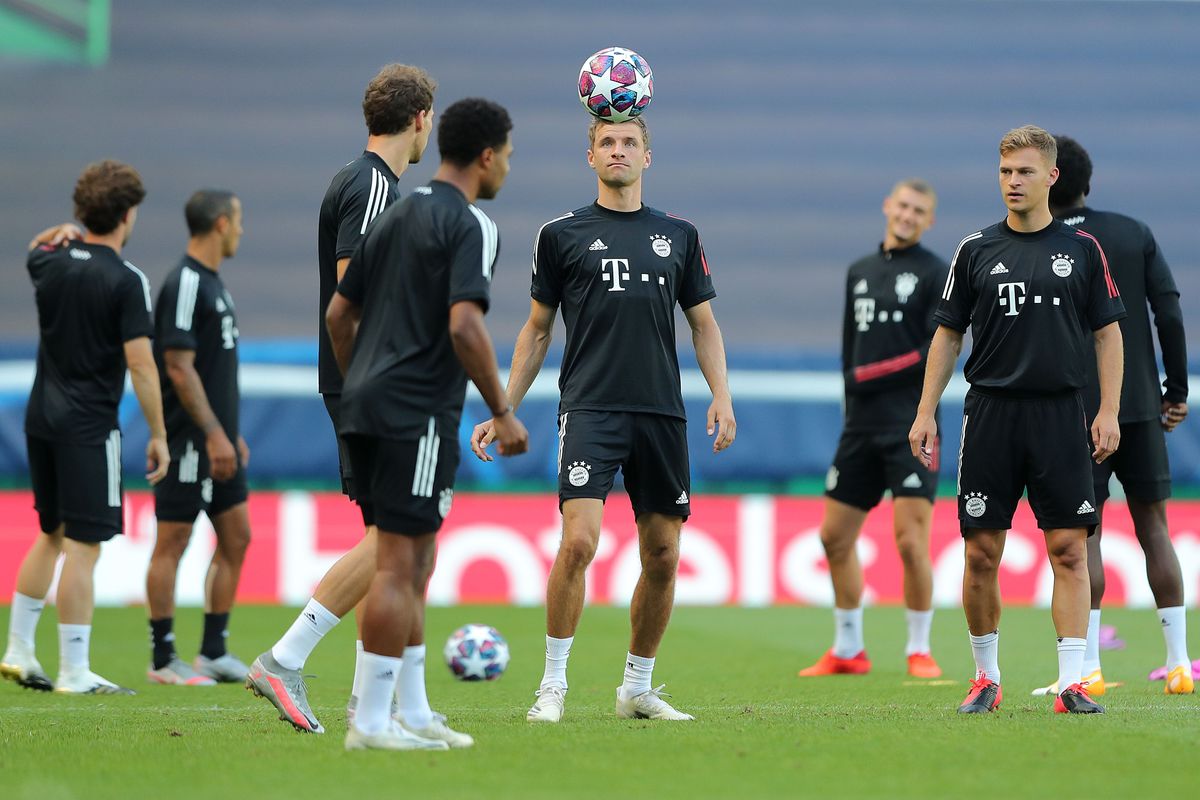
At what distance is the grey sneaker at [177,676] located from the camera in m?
7.54

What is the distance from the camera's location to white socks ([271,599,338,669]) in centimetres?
520

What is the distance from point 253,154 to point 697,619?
22.2ft

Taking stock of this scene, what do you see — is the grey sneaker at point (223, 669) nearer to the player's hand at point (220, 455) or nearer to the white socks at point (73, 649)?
the white socks at point (73, 649)

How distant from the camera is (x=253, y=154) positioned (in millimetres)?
14938

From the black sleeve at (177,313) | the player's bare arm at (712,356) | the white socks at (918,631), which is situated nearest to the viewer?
the player's bare arm at (712,356)

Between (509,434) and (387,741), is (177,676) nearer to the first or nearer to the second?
(387,741)

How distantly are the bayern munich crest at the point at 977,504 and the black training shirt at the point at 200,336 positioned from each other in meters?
3.91

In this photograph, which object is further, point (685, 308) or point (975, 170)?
point (975, 170)

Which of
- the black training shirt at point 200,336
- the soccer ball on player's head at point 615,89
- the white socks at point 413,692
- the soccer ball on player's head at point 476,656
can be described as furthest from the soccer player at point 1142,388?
the black training shirt at point 200,336

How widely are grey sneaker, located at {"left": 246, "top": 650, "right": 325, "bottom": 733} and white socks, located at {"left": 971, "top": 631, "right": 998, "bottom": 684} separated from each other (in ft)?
7.99

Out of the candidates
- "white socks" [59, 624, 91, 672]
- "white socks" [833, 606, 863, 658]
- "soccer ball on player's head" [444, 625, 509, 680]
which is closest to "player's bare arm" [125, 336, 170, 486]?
"white socks" [59, 624, 91, 672]

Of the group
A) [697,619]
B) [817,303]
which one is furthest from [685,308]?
[817,303]

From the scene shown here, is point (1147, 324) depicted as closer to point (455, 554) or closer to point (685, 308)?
point (685, 308)

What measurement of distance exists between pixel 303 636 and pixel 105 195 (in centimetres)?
298
